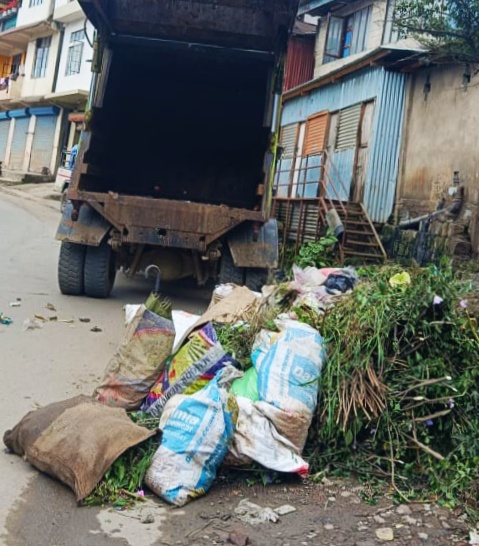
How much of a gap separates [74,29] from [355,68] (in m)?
17.0

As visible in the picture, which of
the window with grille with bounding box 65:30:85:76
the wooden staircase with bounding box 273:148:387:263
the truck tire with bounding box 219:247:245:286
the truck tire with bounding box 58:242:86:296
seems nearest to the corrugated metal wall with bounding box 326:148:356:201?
the wooden staircase with bounding box 273:148:387:263

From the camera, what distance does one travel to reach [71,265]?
8016mm

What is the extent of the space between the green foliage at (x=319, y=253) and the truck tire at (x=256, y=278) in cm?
462

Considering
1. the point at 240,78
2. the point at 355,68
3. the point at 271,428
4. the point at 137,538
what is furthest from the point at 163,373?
the point at 355,68

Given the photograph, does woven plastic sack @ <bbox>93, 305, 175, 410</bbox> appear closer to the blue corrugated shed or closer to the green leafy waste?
the green leafy waste

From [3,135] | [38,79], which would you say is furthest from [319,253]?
[3,135]

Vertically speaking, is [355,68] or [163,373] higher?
[355,68]

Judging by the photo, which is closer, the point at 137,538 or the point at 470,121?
the point at 137,538

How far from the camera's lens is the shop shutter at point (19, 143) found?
33.7 meters

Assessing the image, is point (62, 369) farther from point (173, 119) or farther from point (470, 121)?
point (470, 121)

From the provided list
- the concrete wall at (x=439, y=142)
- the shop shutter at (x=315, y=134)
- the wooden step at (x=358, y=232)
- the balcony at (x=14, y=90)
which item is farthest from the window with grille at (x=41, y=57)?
the wooden step at (x=358, y=232)

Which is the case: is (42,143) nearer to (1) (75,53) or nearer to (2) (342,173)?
(1) (75,53)

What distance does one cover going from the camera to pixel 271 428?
352cm

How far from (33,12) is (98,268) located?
90.0ft
